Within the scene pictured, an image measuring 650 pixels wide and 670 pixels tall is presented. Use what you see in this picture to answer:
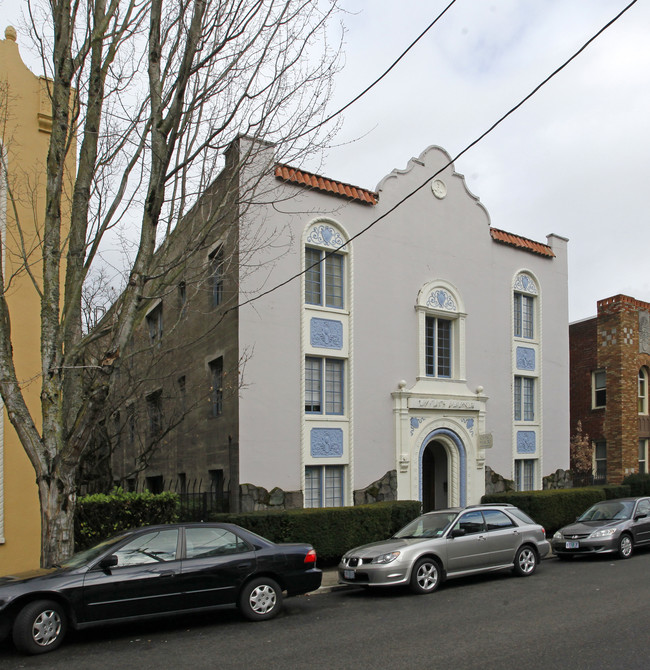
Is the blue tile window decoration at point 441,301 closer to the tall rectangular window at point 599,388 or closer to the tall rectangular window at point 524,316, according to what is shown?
the tall rectangular window at point 524,316

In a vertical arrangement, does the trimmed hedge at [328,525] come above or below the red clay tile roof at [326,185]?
below

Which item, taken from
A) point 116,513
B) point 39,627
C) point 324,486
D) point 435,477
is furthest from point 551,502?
point 39,627

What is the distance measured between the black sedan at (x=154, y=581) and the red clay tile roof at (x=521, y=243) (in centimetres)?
1347

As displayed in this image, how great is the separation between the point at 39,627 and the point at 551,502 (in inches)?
565

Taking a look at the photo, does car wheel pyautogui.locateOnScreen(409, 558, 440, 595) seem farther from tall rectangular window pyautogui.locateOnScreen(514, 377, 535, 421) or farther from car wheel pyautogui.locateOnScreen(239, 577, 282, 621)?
tall rectangular window pyautogui.locateOnScreen(514, 377, 535, 421)

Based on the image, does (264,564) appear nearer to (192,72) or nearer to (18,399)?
(18,399)

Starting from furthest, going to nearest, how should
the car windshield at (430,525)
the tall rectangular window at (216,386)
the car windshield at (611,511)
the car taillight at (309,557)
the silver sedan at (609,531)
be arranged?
the tall rectangular window at (216,386)
the car windshield at (611,511)
the silver sedan at (609,531)
the car windshield at (430,525)
the car taillight at (309,557)

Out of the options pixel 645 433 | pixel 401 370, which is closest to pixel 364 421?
pixel 401 370

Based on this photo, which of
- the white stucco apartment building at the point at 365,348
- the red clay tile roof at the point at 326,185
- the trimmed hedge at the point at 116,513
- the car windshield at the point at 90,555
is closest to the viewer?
the car windshield at the point at 90,555

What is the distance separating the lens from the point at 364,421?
17.3 metres

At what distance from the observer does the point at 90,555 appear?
8.99m

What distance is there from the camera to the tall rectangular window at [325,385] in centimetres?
1667

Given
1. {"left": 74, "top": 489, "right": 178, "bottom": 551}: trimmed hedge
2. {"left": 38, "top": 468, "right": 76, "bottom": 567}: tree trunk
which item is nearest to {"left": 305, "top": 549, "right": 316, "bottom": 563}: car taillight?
{"left": 38, "top": 468, "right": 76, "bottom": 567}: tree trunk

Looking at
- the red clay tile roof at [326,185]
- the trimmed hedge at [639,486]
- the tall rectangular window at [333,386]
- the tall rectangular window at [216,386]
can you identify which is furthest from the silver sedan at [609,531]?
the red clay tile roof at [326,185]
